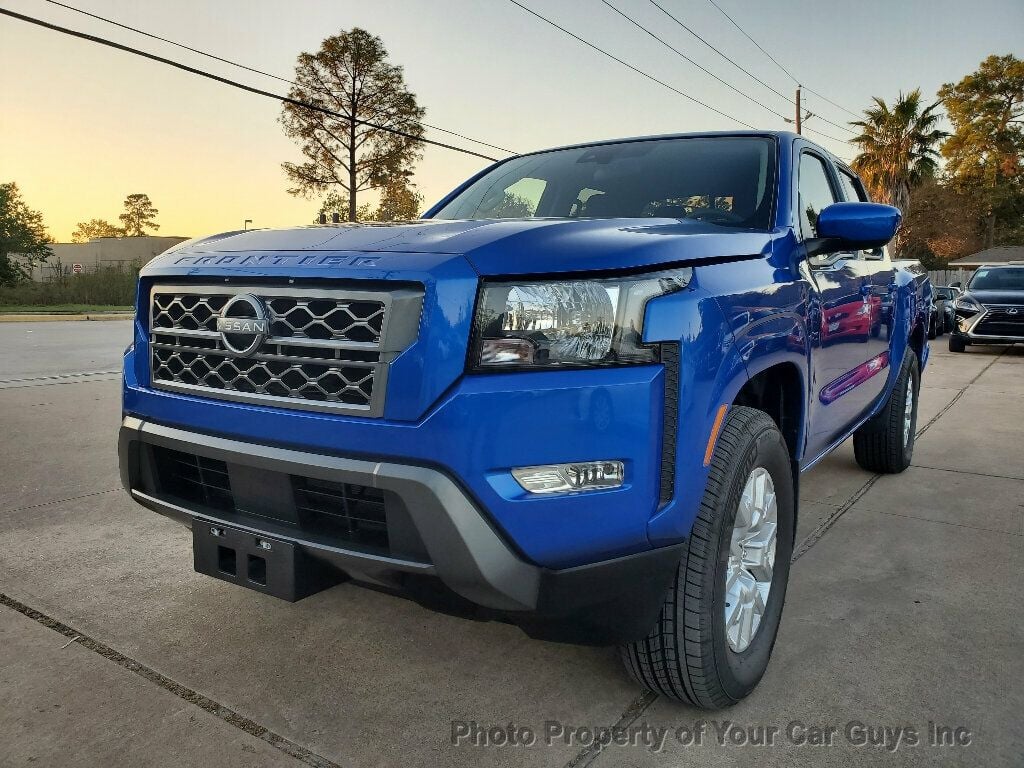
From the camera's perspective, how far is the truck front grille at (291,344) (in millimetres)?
1867

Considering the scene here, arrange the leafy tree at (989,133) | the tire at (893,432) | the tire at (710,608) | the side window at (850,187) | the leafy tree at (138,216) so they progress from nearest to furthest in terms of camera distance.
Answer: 1. the tire at (710,608)
2. the side window at (850,187)
3. the tire at (893,432)
4. the leafy tree at (989,133)
5. the leafy tree at (138,216)

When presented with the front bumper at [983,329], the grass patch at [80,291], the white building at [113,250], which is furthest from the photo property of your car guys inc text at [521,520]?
the white building at [113,250]

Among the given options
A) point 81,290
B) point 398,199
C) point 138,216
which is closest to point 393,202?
point 398,199

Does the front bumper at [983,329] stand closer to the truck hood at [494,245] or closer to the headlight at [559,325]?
the truck hood at [494,245]

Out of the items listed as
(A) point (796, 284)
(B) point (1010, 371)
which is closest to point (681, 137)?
(A) point (796, 284)

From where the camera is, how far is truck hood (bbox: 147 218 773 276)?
1874 millimetres

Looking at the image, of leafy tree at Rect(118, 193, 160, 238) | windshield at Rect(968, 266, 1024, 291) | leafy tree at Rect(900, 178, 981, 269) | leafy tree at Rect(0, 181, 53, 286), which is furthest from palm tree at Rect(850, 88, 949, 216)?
leafy tree at Rect(118, 193, 160, 238)

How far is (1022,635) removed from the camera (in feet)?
8.96

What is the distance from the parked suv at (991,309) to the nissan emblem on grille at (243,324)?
14.1 meters

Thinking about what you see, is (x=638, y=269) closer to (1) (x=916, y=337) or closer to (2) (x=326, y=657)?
(2) (x=326, y=657)

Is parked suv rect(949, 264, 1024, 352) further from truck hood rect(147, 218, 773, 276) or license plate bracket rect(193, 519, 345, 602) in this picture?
license plate bracket rect(193, 519, 345, 602)

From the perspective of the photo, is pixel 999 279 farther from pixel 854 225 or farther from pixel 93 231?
pixel 93 231

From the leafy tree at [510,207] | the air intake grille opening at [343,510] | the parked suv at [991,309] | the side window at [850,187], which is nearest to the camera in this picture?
the air intake grille opening at [343,510]

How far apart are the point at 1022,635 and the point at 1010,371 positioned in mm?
9759
